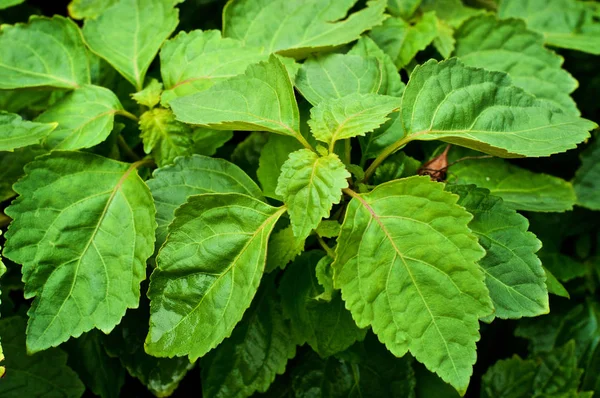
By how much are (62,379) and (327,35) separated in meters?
0.99

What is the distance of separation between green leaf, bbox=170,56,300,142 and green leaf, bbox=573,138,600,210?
869mm

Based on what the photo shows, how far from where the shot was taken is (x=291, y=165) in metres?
1.05

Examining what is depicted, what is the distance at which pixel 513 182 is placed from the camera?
1360mm

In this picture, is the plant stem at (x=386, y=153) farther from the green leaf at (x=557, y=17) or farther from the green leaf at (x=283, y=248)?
the green leaf at (x=557, y=17)

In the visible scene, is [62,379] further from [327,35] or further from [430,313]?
[327,35]

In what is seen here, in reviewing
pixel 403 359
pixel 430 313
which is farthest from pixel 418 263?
pixel 403 359

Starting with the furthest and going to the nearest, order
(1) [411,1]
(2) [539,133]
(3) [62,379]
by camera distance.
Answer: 1. (1) [411,1]
2. (3) [62,379]
3. (2) [539,133]

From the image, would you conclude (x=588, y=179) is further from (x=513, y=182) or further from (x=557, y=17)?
(x=557, y=17)

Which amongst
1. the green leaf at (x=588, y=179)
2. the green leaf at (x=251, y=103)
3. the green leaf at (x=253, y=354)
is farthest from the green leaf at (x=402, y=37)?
the green leaf at (x=253, y=354)

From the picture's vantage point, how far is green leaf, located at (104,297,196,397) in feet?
4.35

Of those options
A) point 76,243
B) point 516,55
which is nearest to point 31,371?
point 76,243

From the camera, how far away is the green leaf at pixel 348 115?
1072 mm

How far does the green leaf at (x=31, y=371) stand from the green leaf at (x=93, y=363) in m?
0.06

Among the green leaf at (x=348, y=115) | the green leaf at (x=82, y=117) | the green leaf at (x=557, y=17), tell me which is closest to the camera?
the green leaf at (x=348, y=115)
